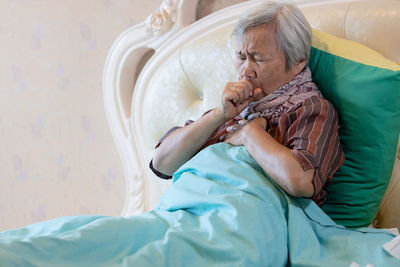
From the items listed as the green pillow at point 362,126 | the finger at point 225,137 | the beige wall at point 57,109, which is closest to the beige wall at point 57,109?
the beige wall at point 57,109

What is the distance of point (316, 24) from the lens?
4.16 ft

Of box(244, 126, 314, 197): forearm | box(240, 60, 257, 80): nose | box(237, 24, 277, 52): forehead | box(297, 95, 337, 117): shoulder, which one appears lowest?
box(244, 126, 314, 197): forearm

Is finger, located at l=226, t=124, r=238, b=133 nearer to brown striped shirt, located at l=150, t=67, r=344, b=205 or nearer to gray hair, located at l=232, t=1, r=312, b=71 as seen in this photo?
brown striped shirt, located at l=150, t=67, r=344, b=205

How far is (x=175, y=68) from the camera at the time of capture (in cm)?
150

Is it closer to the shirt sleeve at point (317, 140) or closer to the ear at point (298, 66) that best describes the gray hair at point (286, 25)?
the ear at point (298, 66)

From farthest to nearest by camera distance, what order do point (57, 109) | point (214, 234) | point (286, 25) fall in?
point (57, 109), point (286, 25), point (214, 234)

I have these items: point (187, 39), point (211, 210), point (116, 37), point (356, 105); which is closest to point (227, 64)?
point (187, 39)

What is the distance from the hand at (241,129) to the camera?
3.52 feet

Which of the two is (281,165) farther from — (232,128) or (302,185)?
(232,128)

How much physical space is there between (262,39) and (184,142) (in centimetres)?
32

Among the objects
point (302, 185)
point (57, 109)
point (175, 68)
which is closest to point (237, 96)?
point (302, 185)

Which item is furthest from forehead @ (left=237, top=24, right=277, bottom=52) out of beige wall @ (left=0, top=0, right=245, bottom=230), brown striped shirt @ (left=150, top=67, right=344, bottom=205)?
beige wall @ (left=0, top=0, right=245, bottom=230)

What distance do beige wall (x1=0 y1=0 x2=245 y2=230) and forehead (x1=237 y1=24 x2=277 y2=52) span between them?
0.72m

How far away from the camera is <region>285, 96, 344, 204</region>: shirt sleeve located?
0.96 meters
